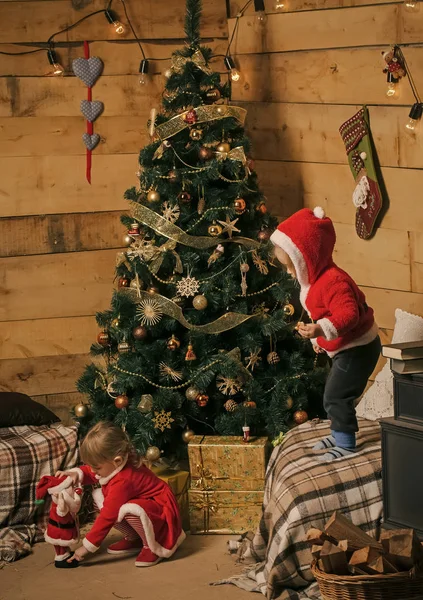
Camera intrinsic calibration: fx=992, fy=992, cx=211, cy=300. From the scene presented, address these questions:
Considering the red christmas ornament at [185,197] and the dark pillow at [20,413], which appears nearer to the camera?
the red christmas ornament at [185,197]

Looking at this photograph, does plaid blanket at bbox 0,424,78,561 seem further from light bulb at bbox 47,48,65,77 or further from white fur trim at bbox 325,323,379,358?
light bulb at bbox 47,48,65,77

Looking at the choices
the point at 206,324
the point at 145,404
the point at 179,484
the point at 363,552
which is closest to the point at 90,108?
the point at 206,324

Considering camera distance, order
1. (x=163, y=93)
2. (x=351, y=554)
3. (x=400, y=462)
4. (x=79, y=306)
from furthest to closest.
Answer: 1. (x=79, y=306)
2. (x=163, y=93)
3. (x=400, y=462)
4. (x=351, y=554)

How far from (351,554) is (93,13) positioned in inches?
121

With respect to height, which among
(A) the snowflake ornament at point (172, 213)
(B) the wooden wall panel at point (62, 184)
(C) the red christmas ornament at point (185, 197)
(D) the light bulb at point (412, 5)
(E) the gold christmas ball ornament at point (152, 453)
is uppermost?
(D) the light bulb at point (412, 5)

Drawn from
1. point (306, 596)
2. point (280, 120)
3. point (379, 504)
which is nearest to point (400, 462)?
point (379, 504)

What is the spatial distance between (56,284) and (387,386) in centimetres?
191

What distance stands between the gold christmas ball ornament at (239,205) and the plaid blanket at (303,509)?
113 cm

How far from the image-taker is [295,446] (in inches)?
146

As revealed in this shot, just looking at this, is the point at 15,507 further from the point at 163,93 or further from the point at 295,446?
the point at 163,93

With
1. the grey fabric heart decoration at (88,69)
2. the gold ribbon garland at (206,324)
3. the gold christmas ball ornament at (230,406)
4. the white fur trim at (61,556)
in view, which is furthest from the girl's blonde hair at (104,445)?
the grey fabric heart decoration at (88,69)

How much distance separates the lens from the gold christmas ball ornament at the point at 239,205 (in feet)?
13.8

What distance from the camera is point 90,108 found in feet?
16.2

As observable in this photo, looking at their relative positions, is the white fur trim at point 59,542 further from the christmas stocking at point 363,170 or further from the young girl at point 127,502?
the christmas stocking at point 363,170
